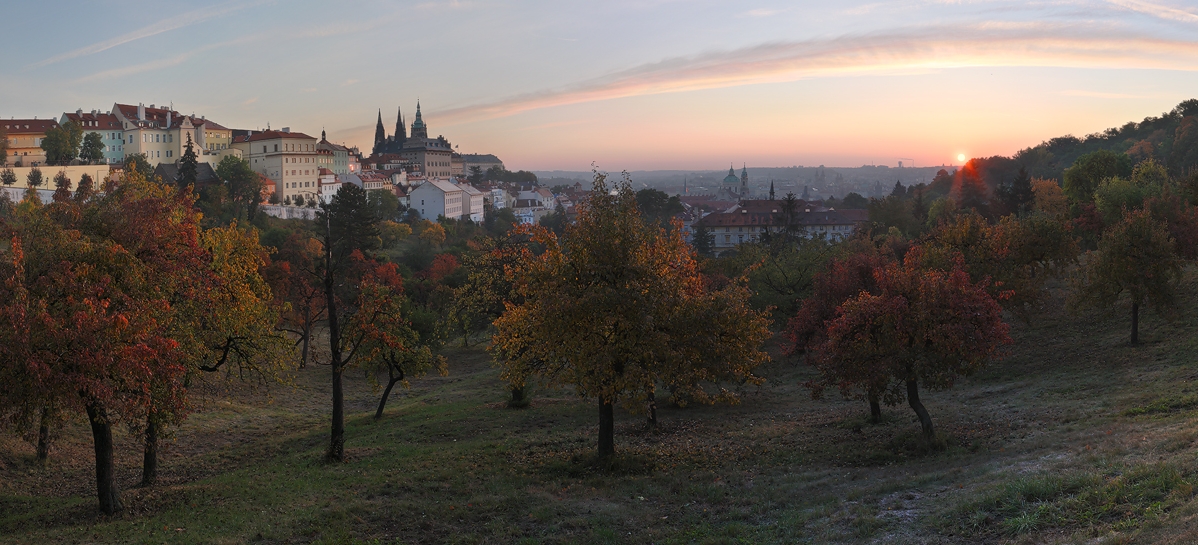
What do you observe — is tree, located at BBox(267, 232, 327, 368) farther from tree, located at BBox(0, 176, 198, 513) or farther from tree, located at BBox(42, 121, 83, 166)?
tree, located at BBox(42, 121, 83, 166)

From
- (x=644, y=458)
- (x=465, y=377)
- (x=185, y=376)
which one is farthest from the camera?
(x=465, y=377)

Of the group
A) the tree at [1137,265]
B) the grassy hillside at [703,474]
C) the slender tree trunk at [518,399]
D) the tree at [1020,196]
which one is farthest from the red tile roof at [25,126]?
the tree at [1137,265]

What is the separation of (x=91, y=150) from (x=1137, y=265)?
10998 centimetres

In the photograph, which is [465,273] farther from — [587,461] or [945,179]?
[945,179]

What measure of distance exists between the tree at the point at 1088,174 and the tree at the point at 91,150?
10699 cm

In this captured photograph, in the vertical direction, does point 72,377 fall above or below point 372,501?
above

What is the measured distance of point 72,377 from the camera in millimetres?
12656

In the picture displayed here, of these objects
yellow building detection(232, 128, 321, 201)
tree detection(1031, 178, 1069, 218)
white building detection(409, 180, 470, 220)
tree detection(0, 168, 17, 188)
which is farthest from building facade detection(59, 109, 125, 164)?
tree detection(1031, 178, 1069, 218)

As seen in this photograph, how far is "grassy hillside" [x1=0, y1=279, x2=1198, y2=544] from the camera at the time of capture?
41.4 ft

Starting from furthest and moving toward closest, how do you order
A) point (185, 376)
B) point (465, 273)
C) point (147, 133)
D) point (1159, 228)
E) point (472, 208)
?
1. point (472, 208)
2. point (147, 133)
3. point (465, 273)
4. point (1159, 228)
5. point (185, 376)

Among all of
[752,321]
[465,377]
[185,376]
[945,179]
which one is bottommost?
[465,377]

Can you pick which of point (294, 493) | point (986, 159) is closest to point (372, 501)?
point (294, 493)

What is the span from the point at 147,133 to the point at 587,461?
11453 centimetres

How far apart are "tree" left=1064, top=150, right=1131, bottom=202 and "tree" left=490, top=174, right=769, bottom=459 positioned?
177ft
